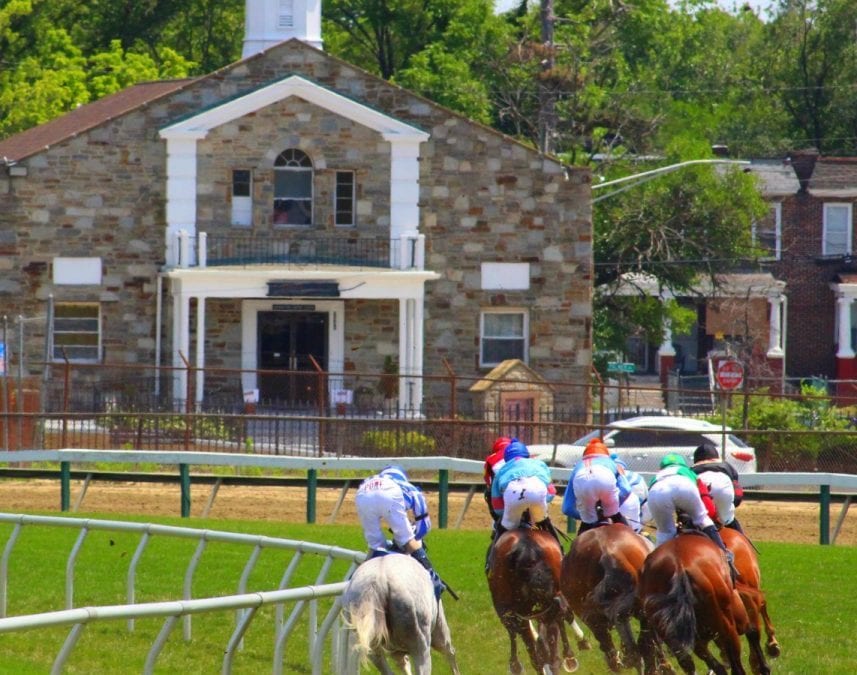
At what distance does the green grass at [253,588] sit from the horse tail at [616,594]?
1.18 m

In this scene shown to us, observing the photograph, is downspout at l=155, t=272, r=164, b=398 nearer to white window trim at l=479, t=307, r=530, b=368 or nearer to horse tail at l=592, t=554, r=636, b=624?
white window trim at l=479, t=307, r=530, b=368

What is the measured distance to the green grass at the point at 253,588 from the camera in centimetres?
1418

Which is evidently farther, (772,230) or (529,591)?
(772,230)

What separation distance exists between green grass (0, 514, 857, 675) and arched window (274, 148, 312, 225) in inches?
698

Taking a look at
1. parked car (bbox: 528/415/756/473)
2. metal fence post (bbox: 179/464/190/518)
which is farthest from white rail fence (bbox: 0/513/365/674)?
parked car (bbox: 528/415/756/473)

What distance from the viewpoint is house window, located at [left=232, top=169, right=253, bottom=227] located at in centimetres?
4006

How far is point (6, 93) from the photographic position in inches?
2090

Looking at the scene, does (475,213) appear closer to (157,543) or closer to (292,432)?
(292,432)

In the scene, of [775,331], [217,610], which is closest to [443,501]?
[217,610]

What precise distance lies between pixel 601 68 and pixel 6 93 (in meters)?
18.4

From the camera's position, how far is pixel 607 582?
15359mm

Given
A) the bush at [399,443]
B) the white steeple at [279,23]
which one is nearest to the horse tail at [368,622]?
the bush at [399,443]

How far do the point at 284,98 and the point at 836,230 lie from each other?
73.8 ft

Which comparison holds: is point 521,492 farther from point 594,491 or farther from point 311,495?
point 311,495
